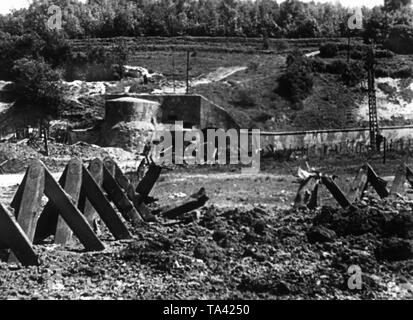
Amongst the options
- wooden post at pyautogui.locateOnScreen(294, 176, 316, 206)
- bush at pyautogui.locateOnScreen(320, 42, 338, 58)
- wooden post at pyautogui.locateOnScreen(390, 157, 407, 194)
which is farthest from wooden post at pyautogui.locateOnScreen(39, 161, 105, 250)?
bush at pyautogui.locateOnScreen(320, 42, 338, 58)

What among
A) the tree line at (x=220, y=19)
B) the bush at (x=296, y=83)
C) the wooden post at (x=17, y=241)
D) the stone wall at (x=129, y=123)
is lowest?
the stone wall at (x=129, y=123)

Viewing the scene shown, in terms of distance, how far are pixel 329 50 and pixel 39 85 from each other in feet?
96.2

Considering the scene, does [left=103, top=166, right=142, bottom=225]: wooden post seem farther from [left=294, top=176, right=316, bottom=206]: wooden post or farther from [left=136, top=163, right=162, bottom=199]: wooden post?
[left=294, top=176, right=316, bottom=206]: wooden post

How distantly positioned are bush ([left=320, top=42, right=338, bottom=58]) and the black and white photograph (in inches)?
7.9

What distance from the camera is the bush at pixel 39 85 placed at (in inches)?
2055

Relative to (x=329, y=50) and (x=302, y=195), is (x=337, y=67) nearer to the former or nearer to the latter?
(x=329, y=50)

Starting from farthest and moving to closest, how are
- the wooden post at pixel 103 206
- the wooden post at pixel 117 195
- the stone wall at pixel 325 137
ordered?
1. the stone wall at pixel 325 137
2. the wooden post at pixel 117 195
3. the wooden post at pixel 103 206

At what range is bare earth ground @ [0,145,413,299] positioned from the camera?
24.6ft

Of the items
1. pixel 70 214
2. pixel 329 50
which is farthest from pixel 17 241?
pixel 329 50

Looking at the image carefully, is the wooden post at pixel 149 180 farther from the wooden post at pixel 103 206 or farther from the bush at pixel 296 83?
the bush at pixel 296 83

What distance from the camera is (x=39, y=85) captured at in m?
53.9

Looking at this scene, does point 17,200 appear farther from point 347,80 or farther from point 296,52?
point 296,52

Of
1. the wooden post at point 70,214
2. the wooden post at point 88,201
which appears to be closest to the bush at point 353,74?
the wooden post at point 88,201

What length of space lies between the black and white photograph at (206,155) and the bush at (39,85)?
0.14 m
